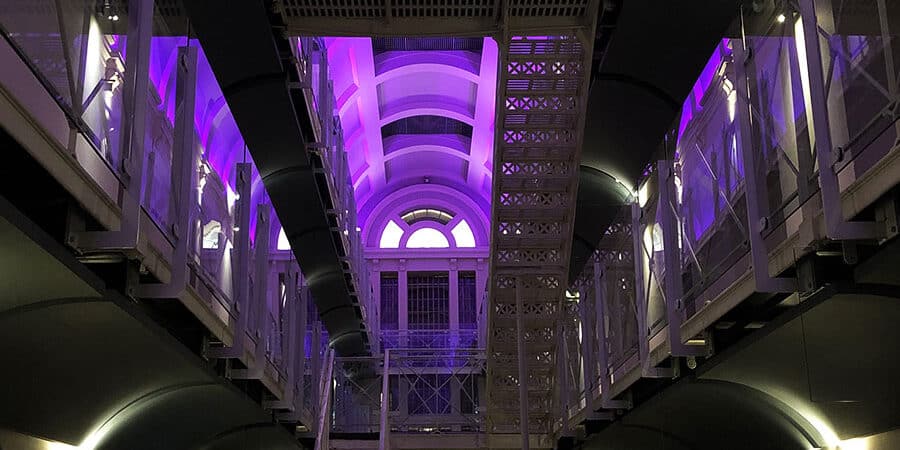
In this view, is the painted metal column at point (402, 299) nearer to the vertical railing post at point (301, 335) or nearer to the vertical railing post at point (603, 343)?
the vertical railing post at point (301, 335)

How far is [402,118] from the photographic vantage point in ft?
103

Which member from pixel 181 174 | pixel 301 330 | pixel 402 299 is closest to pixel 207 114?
pixel 181 174

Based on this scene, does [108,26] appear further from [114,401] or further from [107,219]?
[114,401]

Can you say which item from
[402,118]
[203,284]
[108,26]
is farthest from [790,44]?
[402,118]

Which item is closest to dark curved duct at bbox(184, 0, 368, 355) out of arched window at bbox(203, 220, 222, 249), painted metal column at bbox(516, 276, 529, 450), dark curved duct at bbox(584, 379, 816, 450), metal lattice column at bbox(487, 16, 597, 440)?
arched window at bbox(203, 220, 222, 249)

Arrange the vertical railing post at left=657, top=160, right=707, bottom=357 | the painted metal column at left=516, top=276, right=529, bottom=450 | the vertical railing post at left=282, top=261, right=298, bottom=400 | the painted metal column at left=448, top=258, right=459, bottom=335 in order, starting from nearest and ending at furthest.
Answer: the vertical railing post at left=657, top=160, right=707, bottom=357, the vertical railing post at left=282, top=261, right=298, bottom=400, the painted metal column at left=516, top=276, right=529, bottom=450, the painted metal column at left=448, top=258, right=459, bottom=335

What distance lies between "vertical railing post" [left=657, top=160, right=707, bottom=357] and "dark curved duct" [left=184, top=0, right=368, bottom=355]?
4288 mm

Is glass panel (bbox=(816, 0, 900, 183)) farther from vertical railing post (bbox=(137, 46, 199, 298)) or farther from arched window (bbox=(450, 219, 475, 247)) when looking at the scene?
arched window (bbox=(450, 219, 475, 247))

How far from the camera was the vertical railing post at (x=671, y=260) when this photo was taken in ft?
31.5

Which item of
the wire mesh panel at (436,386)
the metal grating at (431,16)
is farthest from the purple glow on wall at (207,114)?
the wire mesh panel at (436,386)

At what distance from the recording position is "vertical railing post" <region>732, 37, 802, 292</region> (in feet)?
23.5

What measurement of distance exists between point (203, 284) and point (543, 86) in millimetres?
5992

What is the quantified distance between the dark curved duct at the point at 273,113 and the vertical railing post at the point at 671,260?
169 inches

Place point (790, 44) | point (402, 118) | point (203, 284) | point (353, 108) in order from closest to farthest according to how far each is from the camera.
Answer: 1. point (790, 44)
2. point (203, 284)
3. point (353, 108)
4. point (402, 118)
